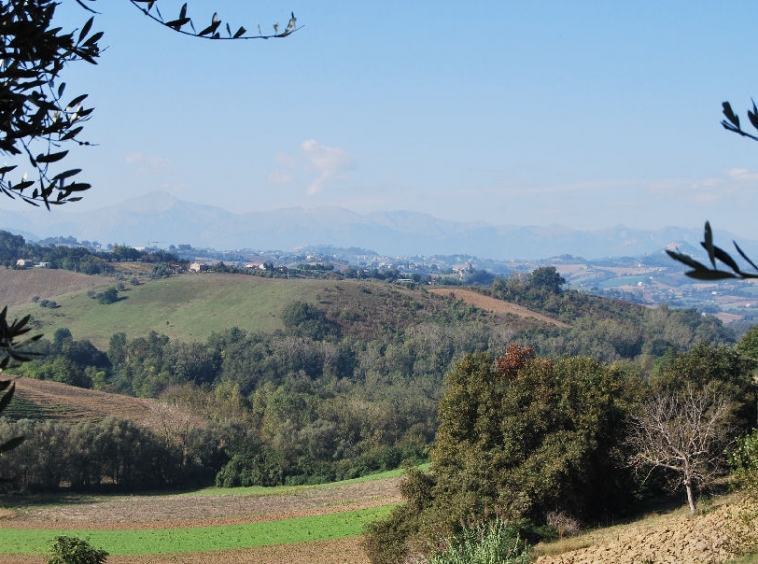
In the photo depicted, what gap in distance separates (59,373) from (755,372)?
2145 inches

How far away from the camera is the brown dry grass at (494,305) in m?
96.9

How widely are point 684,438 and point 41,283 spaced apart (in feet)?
333

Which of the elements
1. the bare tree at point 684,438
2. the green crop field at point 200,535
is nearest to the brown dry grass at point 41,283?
the green crop field at point 200,535

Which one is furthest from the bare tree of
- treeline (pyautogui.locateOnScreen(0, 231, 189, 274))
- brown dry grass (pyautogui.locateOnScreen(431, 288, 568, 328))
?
treeline (pyautogui.locateOnScreen(0, 231, 189, 274))

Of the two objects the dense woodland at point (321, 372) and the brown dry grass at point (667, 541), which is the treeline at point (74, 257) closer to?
the dense woodland at point (321, 372)

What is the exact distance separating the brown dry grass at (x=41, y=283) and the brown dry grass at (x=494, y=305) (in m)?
47.5

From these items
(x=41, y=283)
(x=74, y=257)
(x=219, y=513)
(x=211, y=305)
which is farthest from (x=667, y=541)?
(x=74, y=257)

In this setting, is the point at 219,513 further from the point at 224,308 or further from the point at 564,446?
the point at 224,308

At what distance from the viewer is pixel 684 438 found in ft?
70.8

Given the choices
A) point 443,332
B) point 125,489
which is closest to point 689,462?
point 125,489

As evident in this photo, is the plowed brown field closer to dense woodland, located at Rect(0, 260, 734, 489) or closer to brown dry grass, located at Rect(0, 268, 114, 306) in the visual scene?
dense woodland, located at Rect(0, 260, 734, 489)

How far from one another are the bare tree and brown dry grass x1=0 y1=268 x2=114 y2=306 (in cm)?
9207

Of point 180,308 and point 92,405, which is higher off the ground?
point 180,308

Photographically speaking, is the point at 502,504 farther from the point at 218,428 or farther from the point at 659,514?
the point at 218,428
